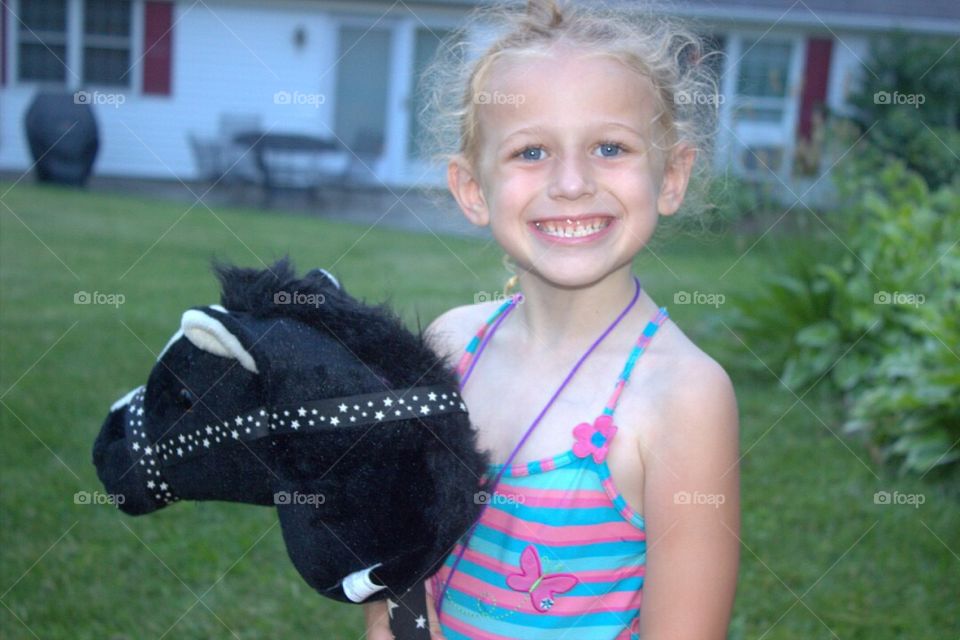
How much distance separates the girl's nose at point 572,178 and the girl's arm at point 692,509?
35 cm

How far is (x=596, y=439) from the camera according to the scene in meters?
1.73

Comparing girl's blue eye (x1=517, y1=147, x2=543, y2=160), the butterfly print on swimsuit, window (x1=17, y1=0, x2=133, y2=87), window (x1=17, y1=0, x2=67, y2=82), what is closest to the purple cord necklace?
the butterfly print on swimsuit

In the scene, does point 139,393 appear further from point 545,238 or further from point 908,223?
point 908,223

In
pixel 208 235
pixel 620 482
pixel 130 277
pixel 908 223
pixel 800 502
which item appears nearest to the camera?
pixel 620 482


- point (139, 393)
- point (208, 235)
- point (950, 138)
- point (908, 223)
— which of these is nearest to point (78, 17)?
point (208, 235)

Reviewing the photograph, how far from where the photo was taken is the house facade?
16.7m

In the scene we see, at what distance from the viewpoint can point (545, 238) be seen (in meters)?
1.85

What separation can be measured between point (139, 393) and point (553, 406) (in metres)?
0.72

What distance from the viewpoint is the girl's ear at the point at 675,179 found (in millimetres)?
1951

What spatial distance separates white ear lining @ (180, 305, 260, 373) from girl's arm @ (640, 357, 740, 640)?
664mm

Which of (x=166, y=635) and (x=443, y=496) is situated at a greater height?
(x=443, y=496)

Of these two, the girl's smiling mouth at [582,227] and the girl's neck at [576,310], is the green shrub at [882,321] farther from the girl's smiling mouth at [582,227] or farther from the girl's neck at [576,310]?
the girl's smiling mouth at [582,227]

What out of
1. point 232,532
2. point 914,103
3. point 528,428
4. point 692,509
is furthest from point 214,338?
point 914,103

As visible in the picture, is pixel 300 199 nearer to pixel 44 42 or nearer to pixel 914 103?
pixel 44 42
